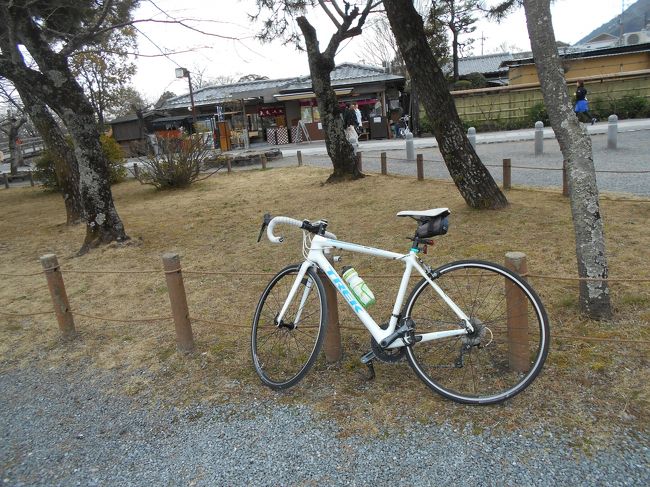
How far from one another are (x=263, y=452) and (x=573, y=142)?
2.78 meters

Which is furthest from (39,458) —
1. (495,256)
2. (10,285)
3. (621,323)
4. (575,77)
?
(575,77)

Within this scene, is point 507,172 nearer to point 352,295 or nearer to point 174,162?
point 352,295

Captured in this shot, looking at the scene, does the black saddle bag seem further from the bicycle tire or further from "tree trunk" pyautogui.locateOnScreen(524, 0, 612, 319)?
"tree trunk" pyautogui.locateOnScreen(524, 0, 612, 319)

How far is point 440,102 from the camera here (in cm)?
679

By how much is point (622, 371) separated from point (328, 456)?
181 centimetres

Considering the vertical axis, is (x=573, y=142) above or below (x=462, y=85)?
below

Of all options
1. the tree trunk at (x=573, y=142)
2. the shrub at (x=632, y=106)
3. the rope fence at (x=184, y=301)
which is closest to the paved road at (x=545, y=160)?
the shrub at (x=632, y=106)

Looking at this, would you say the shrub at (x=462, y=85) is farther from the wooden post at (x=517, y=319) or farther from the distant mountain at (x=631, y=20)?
the distant mountain at (x=631, y=20)

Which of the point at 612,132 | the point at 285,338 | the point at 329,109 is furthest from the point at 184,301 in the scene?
the point at 612,132

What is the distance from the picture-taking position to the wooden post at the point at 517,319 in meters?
2.79

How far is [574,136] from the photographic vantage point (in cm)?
336

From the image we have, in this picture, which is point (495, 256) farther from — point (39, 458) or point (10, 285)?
point (10, 285)

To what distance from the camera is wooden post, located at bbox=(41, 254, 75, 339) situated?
4.35 metres

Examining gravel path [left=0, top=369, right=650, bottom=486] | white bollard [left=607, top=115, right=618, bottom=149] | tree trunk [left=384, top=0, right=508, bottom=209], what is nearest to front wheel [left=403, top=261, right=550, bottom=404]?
gravel path [left=0, top=369, right=650, bottom=486]
